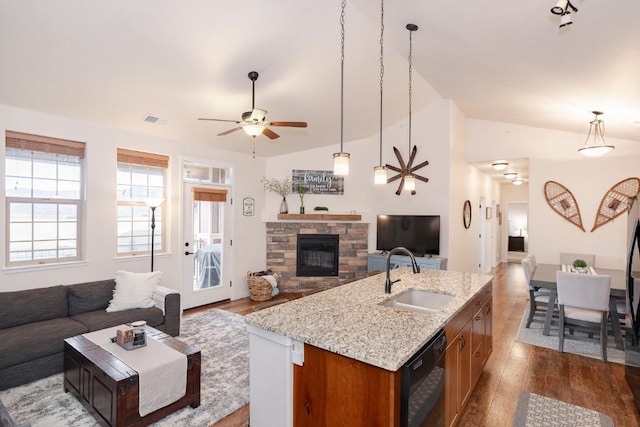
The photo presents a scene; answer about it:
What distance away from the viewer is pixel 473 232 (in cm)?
725

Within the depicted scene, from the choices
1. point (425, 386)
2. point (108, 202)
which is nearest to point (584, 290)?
point (425, 386)

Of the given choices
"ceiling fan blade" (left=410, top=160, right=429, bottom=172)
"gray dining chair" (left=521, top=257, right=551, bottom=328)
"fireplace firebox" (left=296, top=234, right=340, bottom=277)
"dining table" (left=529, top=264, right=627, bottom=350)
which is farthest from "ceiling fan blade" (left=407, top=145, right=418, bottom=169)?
"dining table" (left=529, top=264, right=627, bottom=350)

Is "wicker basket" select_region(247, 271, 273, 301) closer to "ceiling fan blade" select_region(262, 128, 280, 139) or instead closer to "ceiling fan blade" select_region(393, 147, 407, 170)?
"ceiling fan blade" select_region(262, 128, 280, 139)

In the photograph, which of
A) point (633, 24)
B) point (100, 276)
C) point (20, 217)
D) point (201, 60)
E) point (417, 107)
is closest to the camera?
point (633, 24)

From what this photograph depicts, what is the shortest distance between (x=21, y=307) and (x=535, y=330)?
19.6 feet

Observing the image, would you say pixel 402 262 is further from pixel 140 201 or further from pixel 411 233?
pixel 140 201

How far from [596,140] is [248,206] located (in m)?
5.94

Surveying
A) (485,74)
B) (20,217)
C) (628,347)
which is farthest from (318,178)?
(628,347)

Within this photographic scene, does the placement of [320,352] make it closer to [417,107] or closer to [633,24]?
[633,24]

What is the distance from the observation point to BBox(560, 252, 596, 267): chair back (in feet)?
17.5

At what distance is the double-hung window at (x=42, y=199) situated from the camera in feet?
11.9

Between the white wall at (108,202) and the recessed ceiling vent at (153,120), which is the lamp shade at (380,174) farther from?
the white wall at (108,202)

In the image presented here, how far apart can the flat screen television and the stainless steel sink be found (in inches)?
121

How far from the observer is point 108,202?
14.1 ft
